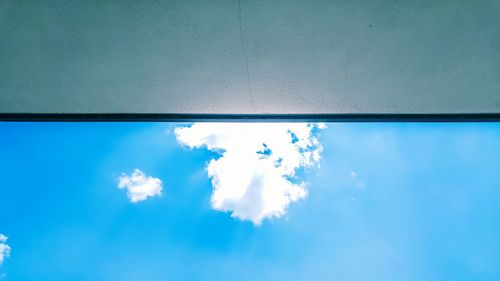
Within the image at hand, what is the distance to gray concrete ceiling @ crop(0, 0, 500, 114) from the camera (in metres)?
1.23

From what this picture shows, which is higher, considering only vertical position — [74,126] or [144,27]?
[144,27]

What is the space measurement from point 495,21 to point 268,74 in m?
0.96

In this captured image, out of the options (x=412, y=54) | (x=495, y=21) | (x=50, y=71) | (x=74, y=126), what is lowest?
(x=74, y=126)

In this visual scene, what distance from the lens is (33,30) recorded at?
126 cm

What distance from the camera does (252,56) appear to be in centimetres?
131

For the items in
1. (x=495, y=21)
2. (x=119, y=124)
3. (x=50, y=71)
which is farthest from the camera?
(x=119, y=124)

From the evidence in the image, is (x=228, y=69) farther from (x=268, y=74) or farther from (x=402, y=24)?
(x=402, y=24)

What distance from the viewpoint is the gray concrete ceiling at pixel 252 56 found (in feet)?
4.04

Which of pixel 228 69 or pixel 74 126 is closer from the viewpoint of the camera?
pixel 228 69

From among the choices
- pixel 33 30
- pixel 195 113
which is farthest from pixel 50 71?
pixel 195 113

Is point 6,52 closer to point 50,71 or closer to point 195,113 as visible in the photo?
point 50,71

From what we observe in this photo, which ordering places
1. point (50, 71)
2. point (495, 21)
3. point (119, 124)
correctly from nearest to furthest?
1. point (495, 21)
2. point (50, 71)
3. point (119, 124)

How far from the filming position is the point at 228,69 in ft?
4.41

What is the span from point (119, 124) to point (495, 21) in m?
1.72
